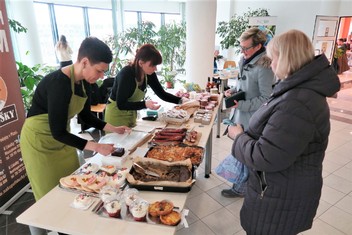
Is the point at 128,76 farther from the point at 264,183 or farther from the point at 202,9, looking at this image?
the point at 202,9

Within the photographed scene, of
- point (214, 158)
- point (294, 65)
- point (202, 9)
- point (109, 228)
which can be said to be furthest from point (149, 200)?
point (202, 9)

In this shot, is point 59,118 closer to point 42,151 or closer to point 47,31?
point 42,151

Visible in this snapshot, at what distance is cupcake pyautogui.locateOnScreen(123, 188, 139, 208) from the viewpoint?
112 centimetres

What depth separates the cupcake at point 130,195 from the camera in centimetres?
112

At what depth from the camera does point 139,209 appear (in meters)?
1.08

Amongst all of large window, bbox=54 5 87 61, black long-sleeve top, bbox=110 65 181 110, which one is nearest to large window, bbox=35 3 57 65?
large window, bbox=54 5 87 61

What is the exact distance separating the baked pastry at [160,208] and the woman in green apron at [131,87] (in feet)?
3.38

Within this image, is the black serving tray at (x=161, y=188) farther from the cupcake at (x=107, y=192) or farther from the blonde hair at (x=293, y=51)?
the blonde hair at (x=293, y=51)

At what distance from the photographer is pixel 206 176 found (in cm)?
281

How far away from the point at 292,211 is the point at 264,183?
0.62 ft

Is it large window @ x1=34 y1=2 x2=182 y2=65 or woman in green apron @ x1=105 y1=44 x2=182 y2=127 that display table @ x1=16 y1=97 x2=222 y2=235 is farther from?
large window @ x1=34 y1=2 x2=182 y2=65

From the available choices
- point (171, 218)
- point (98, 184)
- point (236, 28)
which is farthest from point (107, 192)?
point (236, 28)

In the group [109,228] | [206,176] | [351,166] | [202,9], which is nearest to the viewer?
[109,228]

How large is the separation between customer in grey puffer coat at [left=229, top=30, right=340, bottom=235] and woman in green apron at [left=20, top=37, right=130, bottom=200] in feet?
2.74
